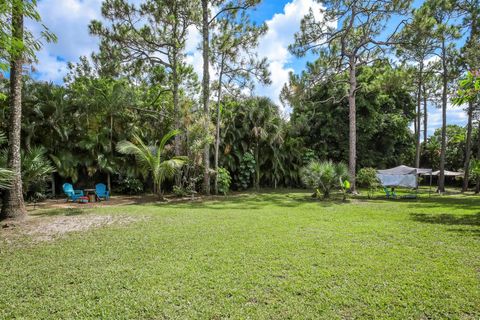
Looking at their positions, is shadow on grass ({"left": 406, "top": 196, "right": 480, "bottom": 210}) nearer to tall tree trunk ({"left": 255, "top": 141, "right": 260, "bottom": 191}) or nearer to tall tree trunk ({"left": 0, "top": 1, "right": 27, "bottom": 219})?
tall tree trunk ({"left": 255, "top": 141, "right": 260, "bottom": 191})

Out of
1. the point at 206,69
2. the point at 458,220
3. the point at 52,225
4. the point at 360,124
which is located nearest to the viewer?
the point at 52,225

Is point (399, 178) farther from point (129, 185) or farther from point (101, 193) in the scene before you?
point (101, 193)

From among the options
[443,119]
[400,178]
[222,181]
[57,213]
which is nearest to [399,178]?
[400,178]

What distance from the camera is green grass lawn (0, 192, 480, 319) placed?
110 inches

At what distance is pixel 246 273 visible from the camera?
3.64 meters

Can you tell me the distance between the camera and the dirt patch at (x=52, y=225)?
552 centimetres

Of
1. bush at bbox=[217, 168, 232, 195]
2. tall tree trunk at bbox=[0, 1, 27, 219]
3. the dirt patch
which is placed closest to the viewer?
the dirt patch

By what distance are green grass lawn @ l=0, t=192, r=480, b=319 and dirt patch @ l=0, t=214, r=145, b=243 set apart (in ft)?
1.10

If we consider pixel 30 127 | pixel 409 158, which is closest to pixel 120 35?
pixel 30 127

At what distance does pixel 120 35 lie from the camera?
40.1 feet

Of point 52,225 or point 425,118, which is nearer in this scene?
point 52,225

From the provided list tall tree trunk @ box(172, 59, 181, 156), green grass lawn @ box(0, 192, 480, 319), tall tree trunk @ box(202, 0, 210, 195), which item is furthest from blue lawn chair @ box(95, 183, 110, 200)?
green grass lawn @ box(0, 192, 480, 319)

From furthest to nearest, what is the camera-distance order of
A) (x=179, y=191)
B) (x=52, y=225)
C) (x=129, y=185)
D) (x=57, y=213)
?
(x=129, y=185) < (x=179, y=191) < (x=57, y=213) < (x=52, y=225)

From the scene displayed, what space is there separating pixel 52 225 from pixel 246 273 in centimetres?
539
